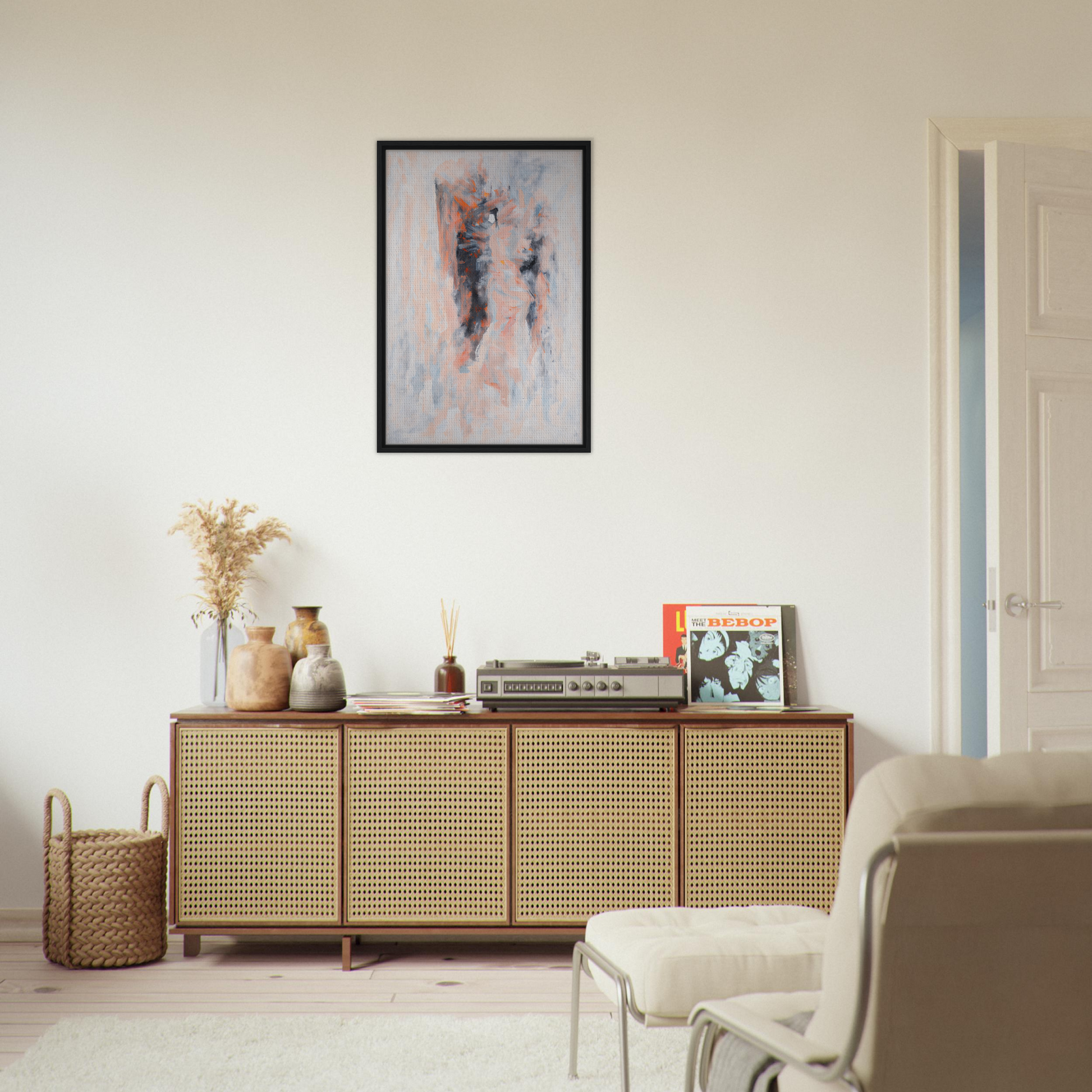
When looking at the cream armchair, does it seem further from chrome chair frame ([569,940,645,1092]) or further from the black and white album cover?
the black and white album cover

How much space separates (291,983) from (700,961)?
1.56 metres

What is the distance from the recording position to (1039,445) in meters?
3.32

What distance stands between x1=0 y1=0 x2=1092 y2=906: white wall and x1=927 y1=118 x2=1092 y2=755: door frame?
0.06 m

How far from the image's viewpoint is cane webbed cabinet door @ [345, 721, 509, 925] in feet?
10.1

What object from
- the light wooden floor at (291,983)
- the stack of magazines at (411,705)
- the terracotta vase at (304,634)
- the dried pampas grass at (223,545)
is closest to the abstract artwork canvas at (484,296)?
the dried pampas grass at (223,545)

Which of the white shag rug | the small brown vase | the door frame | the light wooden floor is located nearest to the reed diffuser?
the small brown vase

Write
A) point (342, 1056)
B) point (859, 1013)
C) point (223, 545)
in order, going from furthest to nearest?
point (223, 545) < point (342, 1056) < point (859, 1013)

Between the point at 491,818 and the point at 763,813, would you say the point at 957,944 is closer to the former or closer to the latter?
the point at 763,813

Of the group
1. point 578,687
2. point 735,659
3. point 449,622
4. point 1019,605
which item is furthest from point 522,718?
point 1019,605

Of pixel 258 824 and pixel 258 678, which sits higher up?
pixel 258 678

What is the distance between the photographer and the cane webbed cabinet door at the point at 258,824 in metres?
3.07

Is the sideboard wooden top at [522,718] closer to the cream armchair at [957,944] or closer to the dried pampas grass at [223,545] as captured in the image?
the dried pampas grass at [223,545]

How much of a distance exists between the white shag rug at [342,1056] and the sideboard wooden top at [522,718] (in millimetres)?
806

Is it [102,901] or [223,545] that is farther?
[223,545]
